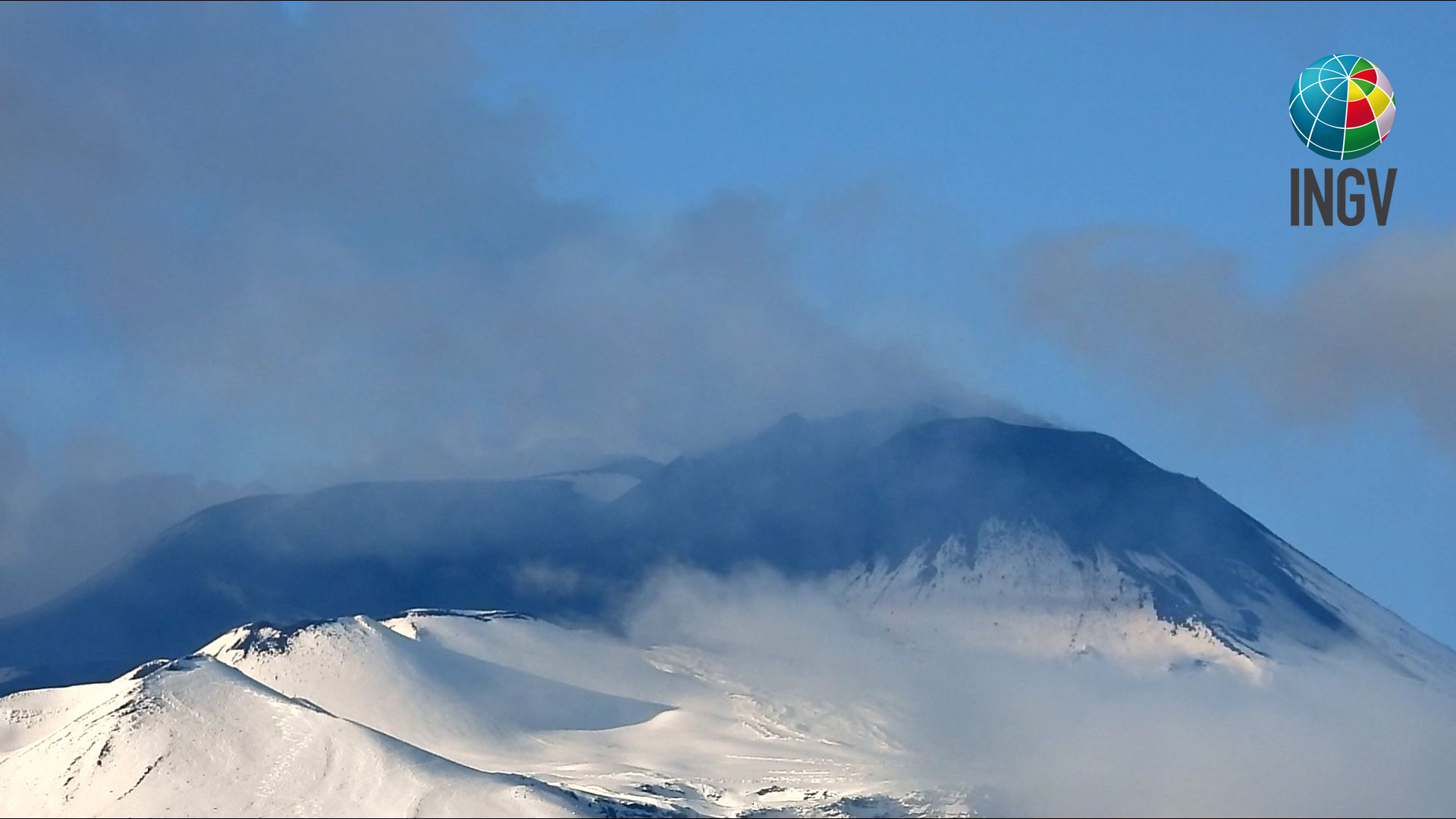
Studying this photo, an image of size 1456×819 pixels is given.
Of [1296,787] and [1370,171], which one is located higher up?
[1370,171]

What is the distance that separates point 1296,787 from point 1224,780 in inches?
227

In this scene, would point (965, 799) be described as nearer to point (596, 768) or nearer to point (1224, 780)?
point (1224, 780)

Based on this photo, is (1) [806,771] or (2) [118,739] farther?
(1) [806,771]

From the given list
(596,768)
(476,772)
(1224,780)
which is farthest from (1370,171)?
(596,768)

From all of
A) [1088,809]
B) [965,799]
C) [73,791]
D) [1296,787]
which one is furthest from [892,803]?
[73,791]

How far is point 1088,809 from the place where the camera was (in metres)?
147

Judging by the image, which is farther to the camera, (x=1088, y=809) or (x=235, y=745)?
(x=235, y=745)

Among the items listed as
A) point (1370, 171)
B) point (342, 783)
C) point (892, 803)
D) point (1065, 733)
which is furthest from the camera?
point (1065, 733)

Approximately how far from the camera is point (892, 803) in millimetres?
163500

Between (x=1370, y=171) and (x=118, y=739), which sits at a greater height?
(x=1370, y=171)

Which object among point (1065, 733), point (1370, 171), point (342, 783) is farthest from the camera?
point (1065, 733)

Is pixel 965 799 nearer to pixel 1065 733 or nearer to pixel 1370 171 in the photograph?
pixel 1065 733

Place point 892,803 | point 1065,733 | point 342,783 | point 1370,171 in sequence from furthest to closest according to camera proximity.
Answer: point 1065,733 < point 892,803 < point 342,783 < point 1370,171

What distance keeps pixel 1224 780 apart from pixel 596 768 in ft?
216
